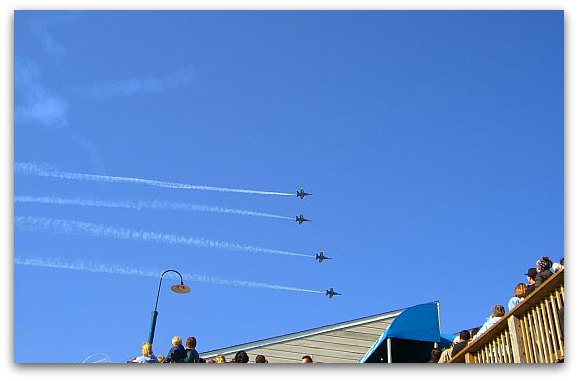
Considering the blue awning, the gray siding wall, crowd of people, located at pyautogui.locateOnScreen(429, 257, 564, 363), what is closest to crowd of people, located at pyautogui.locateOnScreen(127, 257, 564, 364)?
crowd of people, located at pyautogui.locateOnScreen(429, 257, 564, 363)

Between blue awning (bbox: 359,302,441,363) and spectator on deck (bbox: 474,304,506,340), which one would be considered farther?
blue awning (bbox: 359,302,441,363)

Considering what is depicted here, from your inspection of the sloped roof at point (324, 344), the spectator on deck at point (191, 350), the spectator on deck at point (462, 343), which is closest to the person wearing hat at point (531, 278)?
the spectator on deck at point (462, 343)

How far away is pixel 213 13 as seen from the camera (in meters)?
7.07

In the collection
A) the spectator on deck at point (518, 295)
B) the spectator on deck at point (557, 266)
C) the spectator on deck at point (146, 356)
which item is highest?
the spectator on deck at point (557, 266)

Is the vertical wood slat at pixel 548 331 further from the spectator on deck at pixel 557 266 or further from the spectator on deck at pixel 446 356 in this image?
the spectator on deck at pixel 446 356

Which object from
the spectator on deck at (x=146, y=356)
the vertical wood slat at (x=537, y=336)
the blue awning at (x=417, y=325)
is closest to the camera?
the vertical wood slat at (x=537, y=336)

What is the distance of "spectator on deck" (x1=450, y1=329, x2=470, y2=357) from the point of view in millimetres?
7043

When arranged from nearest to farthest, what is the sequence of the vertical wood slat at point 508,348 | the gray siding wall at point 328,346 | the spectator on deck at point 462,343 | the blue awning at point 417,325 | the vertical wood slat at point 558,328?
1. the vertical wood slat at point 558,328
2. the vertical wood slat at point 508,348
3. the spectator on deck at point 462,343
4. the blue awning at point 417,325
5. the gray siding wall at point 328,346

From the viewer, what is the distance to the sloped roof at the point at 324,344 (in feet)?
34.1

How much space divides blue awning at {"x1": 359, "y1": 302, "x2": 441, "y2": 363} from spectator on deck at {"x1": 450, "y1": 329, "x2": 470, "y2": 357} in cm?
125

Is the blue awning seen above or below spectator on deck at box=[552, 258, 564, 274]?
below

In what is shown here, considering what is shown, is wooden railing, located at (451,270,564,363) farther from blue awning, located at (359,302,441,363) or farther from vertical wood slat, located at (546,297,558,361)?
blue awning, located at (359,302,441,363)

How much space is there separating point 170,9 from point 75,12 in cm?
86
